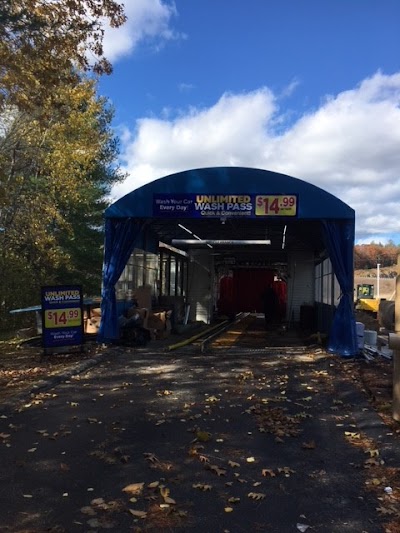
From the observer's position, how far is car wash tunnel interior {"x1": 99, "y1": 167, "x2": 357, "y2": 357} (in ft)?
45.3

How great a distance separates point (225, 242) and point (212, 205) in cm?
441

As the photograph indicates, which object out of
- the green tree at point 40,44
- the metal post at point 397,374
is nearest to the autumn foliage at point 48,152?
the green tree at point 40,44

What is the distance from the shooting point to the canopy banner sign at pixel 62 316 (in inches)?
450

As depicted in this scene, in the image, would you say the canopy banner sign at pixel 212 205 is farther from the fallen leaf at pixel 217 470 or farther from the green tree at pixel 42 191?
the fallen leaf at pixel 217 470

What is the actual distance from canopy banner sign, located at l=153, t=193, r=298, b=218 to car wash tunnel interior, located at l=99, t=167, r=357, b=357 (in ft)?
0.09

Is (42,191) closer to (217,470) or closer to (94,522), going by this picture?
(217,470)

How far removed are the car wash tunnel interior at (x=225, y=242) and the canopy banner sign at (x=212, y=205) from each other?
0.03 m

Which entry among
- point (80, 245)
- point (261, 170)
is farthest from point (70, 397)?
point (80, 245)

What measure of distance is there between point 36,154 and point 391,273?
264ft

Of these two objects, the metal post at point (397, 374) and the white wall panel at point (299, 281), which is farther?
the white wall panel at point (299, 281)

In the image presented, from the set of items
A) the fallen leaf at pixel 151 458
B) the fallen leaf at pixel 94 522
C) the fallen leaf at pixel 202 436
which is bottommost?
the fallen leaf at pixel 94 522

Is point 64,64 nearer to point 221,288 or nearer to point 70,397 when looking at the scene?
point 70,397

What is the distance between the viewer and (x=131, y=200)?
1424 centimetres

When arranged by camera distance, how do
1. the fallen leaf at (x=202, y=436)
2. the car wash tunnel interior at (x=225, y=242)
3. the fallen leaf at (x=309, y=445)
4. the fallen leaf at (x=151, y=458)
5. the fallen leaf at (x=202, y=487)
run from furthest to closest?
the car wash tunnel interior at (x=225, y=242) → the fallen leaf at (x=202, y=436) → the fallen leaf at (x=309, y=445) → the fallen leaf at (x=151, y=458) → the fallen leaf at (x=202, y=487)
